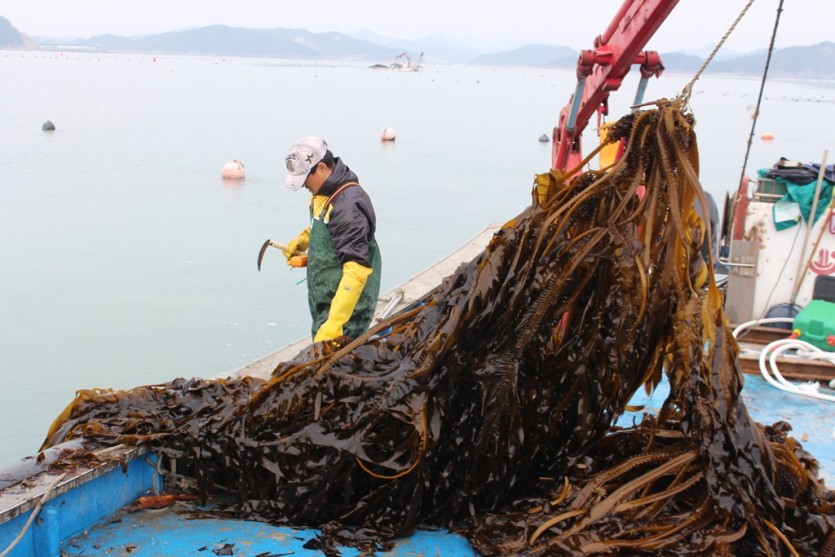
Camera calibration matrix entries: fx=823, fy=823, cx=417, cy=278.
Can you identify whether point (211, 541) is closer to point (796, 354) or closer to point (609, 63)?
point (609, 63)

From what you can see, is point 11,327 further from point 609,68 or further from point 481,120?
point 481,120

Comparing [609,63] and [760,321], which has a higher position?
[609,63]

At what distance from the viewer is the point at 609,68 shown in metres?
5.79

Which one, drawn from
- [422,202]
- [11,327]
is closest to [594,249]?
[11,327]

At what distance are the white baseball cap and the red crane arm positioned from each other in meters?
2.21

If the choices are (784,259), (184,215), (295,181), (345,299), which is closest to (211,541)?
(345,299)

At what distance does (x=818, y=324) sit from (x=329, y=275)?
12.2 feet

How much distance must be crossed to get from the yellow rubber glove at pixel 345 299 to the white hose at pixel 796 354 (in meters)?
2.88

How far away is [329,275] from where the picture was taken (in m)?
4.19

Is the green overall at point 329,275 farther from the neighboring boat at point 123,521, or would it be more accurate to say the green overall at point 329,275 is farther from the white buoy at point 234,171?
the white buoy at point 234,171

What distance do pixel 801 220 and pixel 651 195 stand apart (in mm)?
4284

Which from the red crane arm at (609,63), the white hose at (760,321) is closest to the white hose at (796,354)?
the white hose at (760,321)

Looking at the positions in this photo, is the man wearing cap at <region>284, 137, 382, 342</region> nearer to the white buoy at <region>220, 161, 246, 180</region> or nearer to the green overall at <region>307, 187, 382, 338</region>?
the green overall at <region>307, 187, 382, 338</region>

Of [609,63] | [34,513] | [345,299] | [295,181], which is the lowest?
[34,513]
